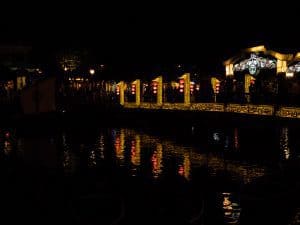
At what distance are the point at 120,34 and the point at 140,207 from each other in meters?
32.7

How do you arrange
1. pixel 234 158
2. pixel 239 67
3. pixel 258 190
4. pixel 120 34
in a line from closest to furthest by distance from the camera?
1. pixel 258 190
2. pixel 234 158
3. pixel 239 67
4. pixel 120 34

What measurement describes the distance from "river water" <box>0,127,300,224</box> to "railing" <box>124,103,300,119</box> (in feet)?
6.31

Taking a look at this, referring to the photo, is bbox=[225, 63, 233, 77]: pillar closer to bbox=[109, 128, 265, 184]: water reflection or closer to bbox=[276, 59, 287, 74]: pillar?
bbox=[276, 59, 287, 74]: pillar

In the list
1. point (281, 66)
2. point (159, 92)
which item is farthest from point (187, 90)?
point (281, 66)

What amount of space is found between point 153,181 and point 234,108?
14.4m

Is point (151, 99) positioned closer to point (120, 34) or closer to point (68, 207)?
point (120, 34)

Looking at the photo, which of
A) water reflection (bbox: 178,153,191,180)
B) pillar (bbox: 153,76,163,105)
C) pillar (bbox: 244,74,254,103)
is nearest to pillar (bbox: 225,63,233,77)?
pillar (bbox: 244,74,254,103)

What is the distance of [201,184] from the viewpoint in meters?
13.0

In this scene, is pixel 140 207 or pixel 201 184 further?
pixel 201 184

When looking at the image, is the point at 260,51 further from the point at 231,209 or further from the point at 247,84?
the point at 231,209

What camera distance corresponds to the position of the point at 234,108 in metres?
26.6

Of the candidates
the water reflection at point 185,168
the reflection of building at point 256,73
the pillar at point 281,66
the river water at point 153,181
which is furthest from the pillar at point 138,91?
the water reflection at point 185,168

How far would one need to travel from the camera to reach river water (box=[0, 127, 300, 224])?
9.52m

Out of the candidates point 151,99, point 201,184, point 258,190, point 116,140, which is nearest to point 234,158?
point 201,184
